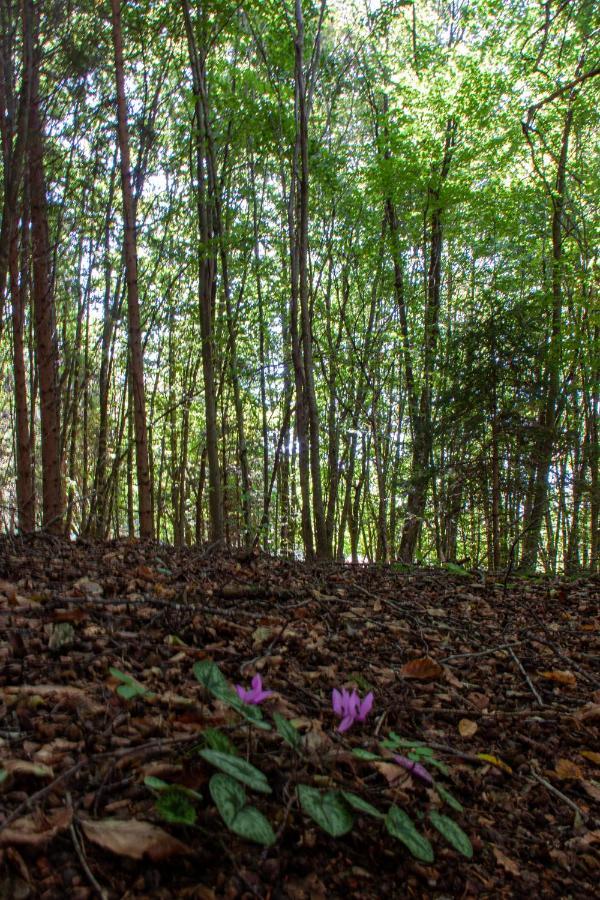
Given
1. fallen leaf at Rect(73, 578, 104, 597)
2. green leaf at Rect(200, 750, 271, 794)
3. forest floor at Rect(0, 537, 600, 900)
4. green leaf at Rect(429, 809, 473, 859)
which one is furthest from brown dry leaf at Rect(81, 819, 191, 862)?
fallen leaf at Rect(73, 578, 104, 597)

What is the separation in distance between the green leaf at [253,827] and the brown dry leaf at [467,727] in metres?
0.86

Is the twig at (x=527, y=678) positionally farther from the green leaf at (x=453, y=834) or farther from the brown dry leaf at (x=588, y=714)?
the green leaf at (x=453, y=834)

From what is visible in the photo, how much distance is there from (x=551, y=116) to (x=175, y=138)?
4552mm

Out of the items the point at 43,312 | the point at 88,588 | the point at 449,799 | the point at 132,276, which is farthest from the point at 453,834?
the point at 43,312

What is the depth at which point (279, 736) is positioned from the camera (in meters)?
1.30

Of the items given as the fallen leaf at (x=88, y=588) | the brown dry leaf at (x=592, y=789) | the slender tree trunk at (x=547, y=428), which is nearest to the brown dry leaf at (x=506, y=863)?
the brown dry leaf at (x=592, y=789)

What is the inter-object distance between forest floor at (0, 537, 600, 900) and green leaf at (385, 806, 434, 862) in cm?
6

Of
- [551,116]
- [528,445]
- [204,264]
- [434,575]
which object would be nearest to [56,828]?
[434,575]

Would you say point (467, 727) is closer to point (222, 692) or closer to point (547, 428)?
point (222, 692)

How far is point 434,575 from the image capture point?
3861 mm

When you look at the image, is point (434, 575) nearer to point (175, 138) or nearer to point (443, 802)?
point (443, 802)

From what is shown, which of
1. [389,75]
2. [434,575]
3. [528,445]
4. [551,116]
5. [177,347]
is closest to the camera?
[434,575]

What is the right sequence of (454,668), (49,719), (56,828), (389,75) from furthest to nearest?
1. (389,75)
2. (454,668)
3. (49,719)
4. (56,828)

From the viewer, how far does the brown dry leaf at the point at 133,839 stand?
918 millimetres
